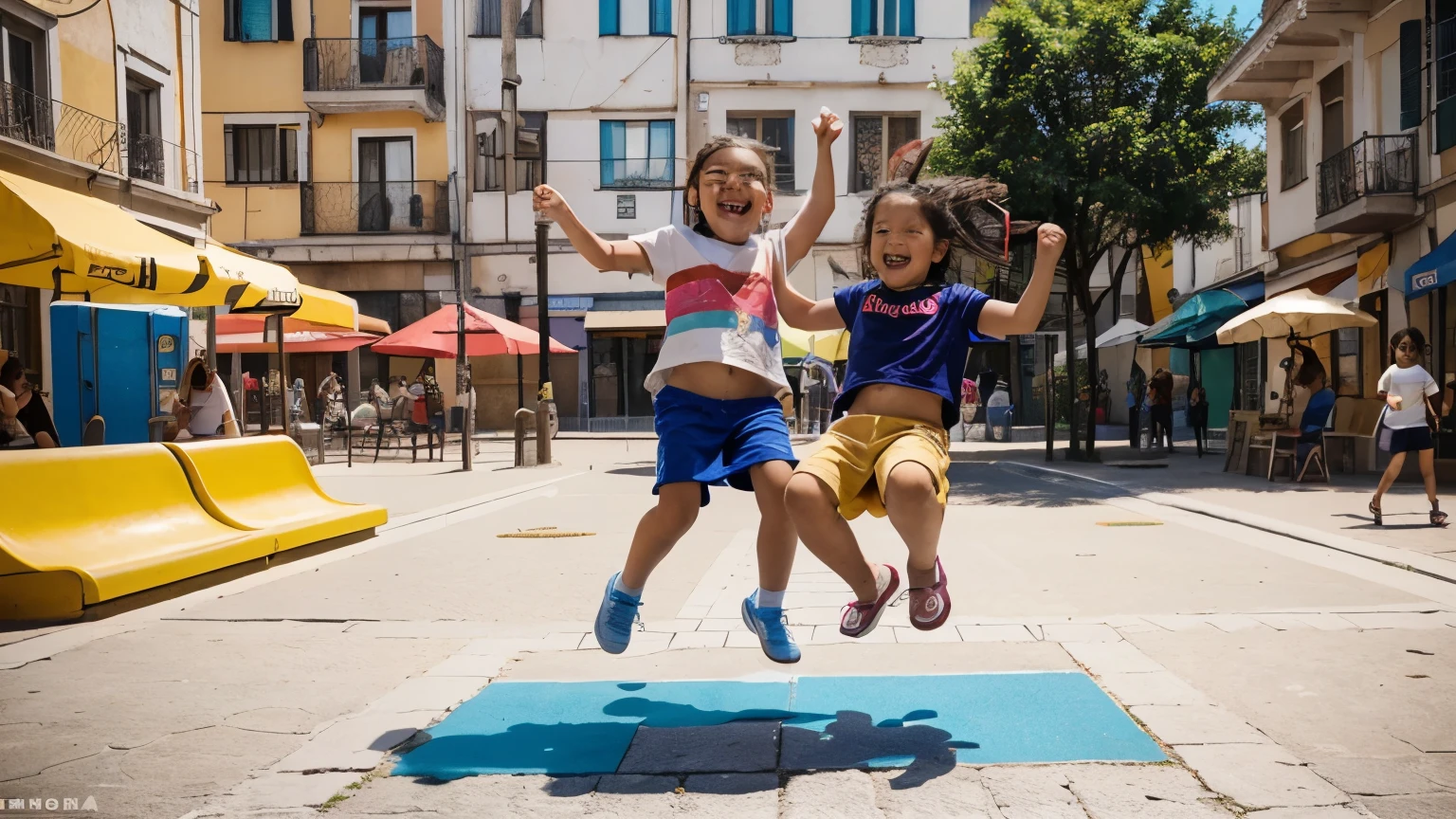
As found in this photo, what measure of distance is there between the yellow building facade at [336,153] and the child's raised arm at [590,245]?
27.7m

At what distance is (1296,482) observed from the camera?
14.1 meters

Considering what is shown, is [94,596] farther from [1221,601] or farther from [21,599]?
[1221,601]

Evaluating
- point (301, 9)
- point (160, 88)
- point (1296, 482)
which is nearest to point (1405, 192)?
point (1296, 482)

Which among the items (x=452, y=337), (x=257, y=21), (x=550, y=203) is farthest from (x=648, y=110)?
(x=550, y=203)

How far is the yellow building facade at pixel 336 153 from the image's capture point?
30484 mm

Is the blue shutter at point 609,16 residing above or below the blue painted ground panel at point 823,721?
above

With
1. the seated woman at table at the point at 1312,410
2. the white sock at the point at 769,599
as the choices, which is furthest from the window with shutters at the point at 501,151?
the white sock at the point at 769,599

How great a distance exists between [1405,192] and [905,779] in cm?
1551

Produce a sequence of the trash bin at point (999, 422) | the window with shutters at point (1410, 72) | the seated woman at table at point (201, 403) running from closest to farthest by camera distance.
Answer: the seated woman at table at point (201, 403) < the window with shutters at point (1410, 72) < the trash bin at point (999, 422)

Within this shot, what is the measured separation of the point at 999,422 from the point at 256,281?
1906 centimetres

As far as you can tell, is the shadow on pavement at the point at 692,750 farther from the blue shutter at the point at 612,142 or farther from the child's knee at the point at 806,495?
the blue shutter at the point at 612,142

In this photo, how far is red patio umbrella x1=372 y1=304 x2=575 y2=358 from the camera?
18.9 metres

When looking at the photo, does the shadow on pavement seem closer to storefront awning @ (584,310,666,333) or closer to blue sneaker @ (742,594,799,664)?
blue sneaker @ (742,594,799,664)

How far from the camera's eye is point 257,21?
30719 mm
